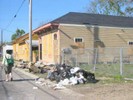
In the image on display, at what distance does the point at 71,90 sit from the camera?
1327 cm

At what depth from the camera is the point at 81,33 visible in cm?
3073

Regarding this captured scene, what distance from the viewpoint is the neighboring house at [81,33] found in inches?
1182

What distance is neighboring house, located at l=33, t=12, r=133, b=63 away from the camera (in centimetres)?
3002

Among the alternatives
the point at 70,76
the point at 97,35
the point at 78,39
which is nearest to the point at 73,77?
the point at 70,76

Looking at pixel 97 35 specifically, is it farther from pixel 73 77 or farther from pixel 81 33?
pixel 73 77

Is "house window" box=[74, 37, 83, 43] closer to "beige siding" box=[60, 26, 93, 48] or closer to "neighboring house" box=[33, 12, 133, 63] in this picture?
"neighboring house" box=[33, 12, 133, 63]

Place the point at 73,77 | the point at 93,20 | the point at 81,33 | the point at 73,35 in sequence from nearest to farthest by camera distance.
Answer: the point at 73,77 < the point at 73,35 < the point at 81,33 < the point at 93,20

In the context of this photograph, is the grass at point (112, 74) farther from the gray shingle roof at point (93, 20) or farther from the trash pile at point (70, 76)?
the gray shingle roof at point (93, 20)

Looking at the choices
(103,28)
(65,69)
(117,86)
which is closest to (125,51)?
(103,28)

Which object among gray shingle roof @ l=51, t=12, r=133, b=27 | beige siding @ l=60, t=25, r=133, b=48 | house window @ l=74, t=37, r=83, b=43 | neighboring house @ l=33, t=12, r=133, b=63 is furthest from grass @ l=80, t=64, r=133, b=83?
gray shingle roof @ l=51, t=12, r=133, b=27

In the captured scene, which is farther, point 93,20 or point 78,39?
point 93,20

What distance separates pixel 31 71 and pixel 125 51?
1196 cm

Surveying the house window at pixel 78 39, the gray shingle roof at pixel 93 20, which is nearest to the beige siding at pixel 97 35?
the house window at pixel 78 39

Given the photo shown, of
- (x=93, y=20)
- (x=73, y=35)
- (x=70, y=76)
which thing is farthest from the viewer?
(x=93, y=20)
